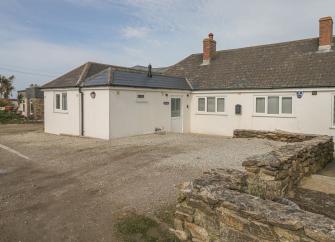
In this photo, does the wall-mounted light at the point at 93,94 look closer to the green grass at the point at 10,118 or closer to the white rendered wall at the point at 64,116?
the white rendered wall at the point at 64,116

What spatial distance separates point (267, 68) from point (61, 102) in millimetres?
13141

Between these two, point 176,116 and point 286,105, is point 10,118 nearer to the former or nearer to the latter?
point 176,116

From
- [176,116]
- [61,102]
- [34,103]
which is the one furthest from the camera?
[34,103]

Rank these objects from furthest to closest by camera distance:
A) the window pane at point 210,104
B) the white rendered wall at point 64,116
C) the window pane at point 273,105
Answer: the window pane at point 210,104 → the white rendered wall at point 64,116 → the window pane at point 273,105

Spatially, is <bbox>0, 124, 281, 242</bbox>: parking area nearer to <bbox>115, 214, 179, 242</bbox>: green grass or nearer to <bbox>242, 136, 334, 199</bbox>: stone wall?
<bbox>115, 214, 179, 242</bbox>: green grass

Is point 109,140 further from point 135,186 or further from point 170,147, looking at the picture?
point 135,186

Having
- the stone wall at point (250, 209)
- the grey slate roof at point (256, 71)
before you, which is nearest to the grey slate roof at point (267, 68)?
the grey slate roof at point (256, 71)

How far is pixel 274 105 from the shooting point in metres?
15.2

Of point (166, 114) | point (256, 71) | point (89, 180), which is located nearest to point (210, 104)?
point (166, 114)

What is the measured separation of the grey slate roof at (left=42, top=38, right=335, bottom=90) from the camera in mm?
14391

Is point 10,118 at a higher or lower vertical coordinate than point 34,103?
lower

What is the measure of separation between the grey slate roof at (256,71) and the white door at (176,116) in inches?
66.8

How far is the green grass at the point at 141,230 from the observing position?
4.30 m

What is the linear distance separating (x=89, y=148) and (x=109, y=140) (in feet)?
6.96
